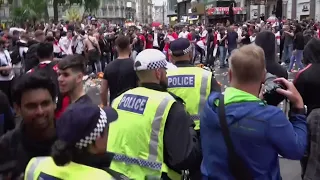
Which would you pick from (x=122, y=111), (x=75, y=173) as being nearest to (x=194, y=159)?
(x=122, y=111)

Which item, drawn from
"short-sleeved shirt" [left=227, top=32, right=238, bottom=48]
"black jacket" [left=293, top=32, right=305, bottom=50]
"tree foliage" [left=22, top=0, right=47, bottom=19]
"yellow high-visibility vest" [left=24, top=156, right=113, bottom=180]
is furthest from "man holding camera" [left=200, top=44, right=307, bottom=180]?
"tree foliage" [left=22, top=0, right=47, bottom=19]

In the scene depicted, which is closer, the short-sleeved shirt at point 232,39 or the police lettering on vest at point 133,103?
the police lettering on vest at point 133,103

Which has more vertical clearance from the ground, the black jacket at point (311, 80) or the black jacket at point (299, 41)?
the black jacket at point (311, 80)

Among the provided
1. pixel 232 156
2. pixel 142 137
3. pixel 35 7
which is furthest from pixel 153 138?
pixel 35 7

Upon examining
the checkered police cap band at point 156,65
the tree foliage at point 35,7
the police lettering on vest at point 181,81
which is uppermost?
the tree foliage at point 35,7

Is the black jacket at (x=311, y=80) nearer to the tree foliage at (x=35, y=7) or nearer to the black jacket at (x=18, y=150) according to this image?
the black jacket at (x=18, y=150)

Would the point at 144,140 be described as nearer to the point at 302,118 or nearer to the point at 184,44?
the point at 302,118

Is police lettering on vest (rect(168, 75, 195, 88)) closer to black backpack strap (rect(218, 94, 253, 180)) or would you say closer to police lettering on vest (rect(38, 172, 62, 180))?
black backpack strap (rect(218, 94, 253, 180))

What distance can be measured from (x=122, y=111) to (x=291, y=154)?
4.30ft

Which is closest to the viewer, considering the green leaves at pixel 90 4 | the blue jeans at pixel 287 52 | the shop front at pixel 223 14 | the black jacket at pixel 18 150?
the black jacket at pixel 18 150

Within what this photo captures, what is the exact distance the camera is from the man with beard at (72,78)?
14.1 feet

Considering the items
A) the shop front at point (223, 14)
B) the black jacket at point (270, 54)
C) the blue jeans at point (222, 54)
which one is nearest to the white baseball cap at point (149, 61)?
the black jacket at point (270, 54)

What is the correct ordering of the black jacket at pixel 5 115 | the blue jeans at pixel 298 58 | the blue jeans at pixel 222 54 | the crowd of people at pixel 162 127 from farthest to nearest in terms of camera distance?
the blue jeans at pixel 222 54 < the blue jeans at pixel 298 58 < the black jacket at pixel 5 115 < the crowd of people at pixel 162 127

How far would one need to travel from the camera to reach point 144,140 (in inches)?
135
